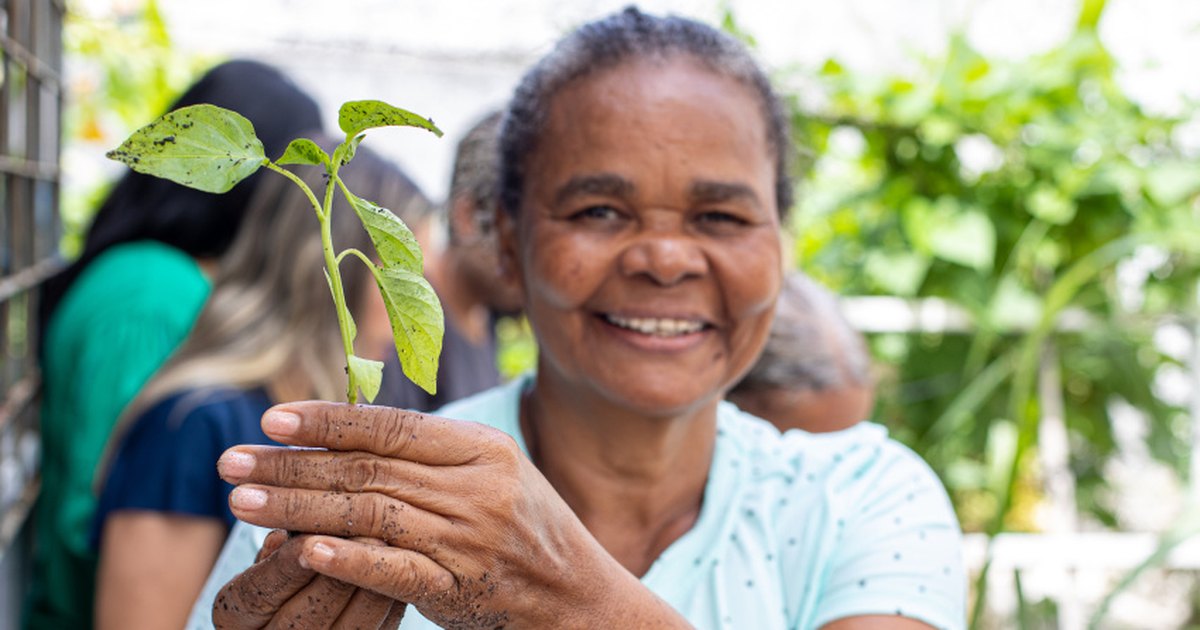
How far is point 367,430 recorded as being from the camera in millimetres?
804

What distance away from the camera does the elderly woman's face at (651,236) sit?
4.03 ft

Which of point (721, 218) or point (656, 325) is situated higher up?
point (721, 218)

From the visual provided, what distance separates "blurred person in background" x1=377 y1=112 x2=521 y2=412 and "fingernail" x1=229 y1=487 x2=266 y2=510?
127 centimetres

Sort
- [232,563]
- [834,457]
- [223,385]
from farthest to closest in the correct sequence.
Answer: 1. [223,385]
2. [834,457]
3. [232,563]

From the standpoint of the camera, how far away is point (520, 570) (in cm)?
87

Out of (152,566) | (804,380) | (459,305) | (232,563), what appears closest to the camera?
(232,563)

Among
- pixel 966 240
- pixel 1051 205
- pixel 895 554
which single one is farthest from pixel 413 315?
pixel 1051 205

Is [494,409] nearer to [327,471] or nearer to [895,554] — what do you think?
[895,554]

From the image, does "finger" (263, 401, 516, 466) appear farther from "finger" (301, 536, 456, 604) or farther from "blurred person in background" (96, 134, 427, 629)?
"blurred person in background" (96, 134, 427, 629)

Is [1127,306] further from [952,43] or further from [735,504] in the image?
[735,504]

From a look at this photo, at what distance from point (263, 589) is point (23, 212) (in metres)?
2.15

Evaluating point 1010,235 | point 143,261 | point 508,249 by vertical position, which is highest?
point 508,249

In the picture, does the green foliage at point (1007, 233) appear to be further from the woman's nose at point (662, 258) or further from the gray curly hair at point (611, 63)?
the woman's nose at point (662, 258)

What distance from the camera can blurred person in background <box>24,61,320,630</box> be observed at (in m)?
2.21
